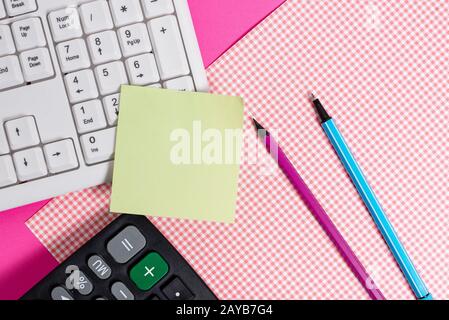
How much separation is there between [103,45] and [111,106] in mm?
57

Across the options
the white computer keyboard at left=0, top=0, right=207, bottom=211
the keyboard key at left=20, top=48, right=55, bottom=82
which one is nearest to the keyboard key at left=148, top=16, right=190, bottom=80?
the white computer keyboard at left=0, top=0, right=207, bottom=211

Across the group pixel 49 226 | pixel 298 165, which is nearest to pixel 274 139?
pixel 298 165

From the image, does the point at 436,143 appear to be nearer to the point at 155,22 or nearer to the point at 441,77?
the point at 441,77

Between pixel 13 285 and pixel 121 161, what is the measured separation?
18 cm

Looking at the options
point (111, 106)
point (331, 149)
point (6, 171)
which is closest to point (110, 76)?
point (111, 106)

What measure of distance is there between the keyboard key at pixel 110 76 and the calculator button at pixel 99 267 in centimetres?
16

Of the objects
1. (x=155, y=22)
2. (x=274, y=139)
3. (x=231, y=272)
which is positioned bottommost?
(x=231, y=272)

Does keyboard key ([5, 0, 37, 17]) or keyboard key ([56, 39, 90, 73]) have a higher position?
keyboard key ([5, 0, 37, 17])

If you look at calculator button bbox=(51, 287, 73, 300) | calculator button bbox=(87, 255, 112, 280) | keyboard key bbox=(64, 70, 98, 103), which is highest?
keyboard key bbox=(64, 70, 98, 103)

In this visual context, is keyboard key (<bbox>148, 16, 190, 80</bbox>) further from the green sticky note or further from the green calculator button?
the green calculator button

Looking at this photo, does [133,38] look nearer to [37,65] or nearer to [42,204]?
[37,65]

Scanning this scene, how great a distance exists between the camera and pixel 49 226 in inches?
19.5

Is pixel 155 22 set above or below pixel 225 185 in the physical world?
above

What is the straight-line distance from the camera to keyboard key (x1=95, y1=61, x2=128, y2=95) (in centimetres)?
45
